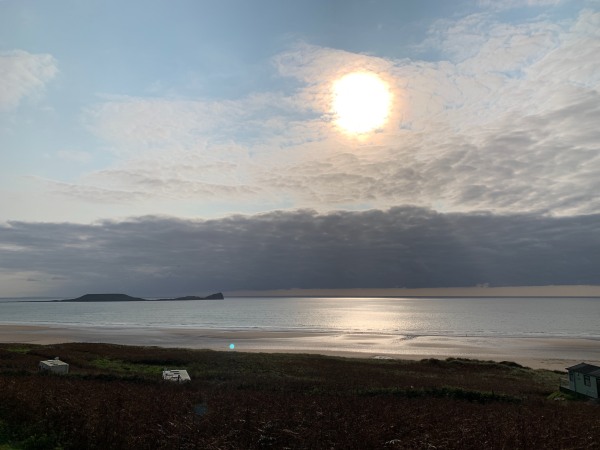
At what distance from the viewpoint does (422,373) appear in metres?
41.0

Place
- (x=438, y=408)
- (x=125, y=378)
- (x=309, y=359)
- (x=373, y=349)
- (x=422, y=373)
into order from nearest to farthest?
(x=438, y=408) → (x=125, y=378) → (x=422, y=373) → (x=309, y=359) → (x=373, y=349)

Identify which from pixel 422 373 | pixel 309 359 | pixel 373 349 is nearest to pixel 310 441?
pixel 422 373

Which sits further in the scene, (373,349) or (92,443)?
(373,349)

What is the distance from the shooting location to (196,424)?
36.9 feet

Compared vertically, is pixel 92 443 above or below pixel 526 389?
above

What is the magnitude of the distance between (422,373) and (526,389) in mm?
10078

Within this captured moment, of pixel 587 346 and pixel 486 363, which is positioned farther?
pixel 587 346

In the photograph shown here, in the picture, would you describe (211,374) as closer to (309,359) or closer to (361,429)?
(309,359)

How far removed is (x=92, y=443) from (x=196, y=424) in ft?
7.89

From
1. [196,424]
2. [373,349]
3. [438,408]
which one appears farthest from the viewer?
[373,349]

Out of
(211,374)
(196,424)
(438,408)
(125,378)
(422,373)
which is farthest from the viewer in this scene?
(422,373)

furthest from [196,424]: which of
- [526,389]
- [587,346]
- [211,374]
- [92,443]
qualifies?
[587,346]

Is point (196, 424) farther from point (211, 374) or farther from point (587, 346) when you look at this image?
point (587, 346)

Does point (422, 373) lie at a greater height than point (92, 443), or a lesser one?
lesser
